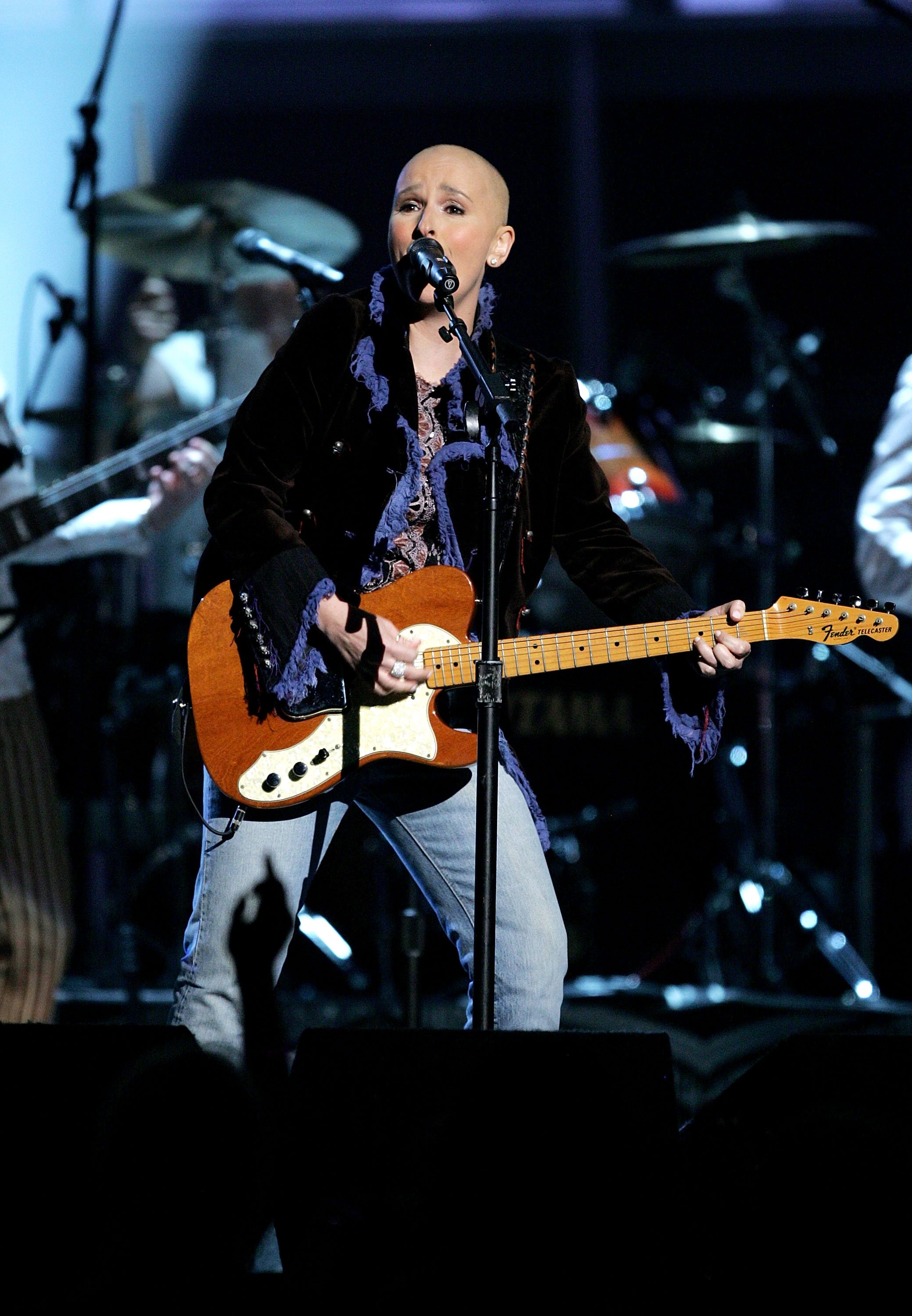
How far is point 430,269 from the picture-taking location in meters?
2.54

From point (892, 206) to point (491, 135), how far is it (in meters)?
2.36

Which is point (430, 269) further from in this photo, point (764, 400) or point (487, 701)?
point (764, 400)

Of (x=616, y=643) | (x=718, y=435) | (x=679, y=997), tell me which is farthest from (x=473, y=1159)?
(x=718, y=435)

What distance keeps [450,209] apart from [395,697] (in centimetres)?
95

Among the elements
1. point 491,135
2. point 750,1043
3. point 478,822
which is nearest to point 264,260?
point 478,822

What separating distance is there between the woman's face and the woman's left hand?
2.66ft

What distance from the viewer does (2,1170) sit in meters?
2.07

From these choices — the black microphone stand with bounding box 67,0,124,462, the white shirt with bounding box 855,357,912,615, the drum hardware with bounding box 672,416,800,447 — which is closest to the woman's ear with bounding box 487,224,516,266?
the white shirt with bounding box 855,357,912,615

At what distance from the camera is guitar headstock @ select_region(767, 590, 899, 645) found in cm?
290

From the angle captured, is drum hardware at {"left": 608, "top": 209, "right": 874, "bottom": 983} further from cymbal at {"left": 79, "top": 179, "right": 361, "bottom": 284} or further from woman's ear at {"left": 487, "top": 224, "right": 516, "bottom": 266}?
woman's ear at {"left": 487, "top": 224, "right": 516, "bottom": 266}

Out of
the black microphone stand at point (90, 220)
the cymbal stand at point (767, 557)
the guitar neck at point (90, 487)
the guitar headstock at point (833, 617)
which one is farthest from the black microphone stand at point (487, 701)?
the cymbal stand at point (767, 557)

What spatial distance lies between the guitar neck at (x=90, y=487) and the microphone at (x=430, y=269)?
1684mm

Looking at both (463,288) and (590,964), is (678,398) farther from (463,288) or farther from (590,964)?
(463,288)

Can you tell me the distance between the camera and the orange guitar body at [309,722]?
2691mm
